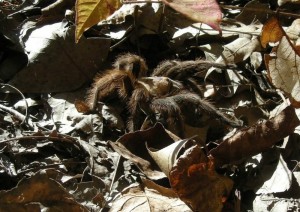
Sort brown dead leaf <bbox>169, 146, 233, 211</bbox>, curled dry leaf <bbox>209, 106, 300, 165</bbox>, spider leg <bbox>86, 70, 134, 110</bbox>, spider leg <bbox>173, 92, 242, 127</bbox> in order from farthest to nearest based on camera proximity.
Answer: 1. spider leg <bbox>86, 70, 134, 110</bbox>
2. spider leg <bbox>173, 92, 242, 127</bbox>
3. curled dry leaf <bbox>209, 106, 300, 165</bbox>
4. brown dead leaf <bbox>169, 146, 233, 211</bbox>

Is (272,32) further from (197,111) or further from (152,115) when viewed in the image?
(152,115)

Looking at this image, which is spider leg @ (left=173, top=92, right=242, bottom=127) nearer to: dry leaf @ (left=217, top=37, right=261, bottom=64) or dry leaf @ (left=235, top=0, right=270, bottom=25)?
dry leaf @ (left=217, top=37, right=261, bottom=64)

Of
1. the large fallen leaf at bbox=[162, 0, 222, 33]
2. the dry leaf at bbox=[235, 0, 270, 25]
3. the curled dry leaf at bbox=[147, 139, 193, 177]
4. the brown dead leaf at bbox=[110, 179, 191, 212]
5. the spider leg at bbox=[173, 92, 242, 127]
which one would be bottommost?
the brown dead leaf at bbox=[110, 179, 191, 212]

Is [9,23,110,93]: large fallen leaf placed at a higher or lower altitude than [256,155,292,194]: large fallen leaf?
higher

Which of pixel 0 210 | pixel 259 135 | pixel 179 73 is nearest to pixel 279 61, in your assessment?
pixel 259 135

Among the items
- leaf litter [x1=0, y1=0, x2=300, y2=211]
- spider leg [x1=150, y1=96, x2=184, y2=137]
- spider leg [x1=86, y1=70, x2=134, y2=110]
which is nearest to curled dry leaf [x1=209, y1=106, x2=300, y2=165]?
leaf litter [x1=0, y1=0, x2=300, y2=211]

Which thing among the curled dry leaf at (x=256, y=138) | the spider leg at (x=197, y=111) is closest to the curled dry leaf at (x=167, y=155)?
the curled dry leaf at (x=256, y=138)

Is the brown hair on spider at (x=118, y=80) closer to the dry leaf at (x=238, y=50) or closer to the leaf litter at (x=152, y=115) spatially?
the leaf litter at (x=152, y=115)
